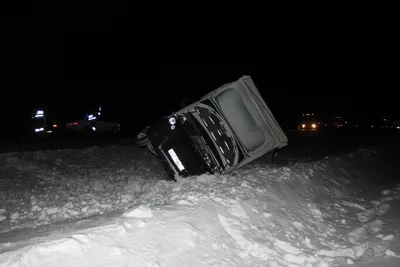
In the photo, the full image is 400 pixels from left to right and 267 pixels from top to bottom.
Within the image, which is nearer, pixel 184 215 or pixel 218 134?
pixel 184 215

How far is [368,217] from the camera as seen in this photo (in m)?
7.10

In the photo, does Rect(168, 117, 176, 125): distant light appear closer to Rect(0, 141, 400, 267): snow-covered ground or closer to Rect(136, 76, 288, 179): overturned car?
Rect(136, 76, 288, 179): overturned car

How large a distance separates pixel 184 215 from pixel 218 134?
11.8 feet

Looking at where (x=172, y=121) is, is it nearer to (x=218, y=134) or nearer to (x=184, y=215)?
(x=218, y=134)

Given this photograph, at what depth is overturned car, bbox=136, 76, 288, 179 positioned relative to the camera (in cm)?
815

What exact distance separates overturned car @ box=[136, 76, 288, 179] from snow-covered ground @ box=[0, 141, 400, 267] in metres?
0.52

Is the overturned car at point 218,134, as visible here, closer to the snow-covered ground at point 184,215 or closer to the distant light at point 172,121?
the distant light at point 172,121

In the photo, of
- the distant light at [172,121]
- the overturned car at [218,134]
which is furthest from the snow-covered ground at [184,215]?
the distant light at [172,121]

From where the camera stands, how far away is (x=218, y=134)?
8.37 metres

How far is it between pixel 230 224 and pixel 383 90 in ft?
177

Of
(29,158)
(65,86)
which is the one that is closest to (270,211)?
(29,158)

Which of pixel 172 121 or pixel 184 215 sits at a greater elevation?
pixel 172 121

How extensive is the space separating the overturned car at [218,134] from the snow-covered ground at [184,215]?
1.71 feet

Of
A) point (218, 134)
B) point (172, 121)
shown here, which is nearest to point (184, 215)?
point (218, 134)
